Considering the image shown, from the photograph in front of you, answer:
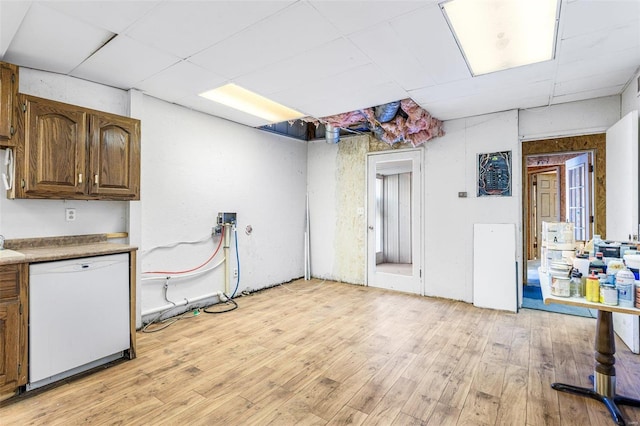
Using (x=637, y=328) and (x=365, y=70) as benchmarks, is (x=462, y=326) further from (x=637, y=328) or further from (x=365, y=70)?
(x=365, y=70)

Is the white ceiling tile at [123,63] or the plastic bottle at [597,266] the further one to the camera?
the white ceiling tile at [123,63]

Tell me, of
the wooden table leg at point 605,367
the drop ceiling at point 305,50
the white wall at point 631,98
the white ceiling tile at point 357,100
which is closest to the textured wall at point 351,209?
the white ceiling tile at point 357,100

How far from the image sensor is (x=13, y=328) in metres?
→ 2.05

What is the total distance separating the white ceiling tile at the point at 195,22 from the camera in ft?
6.30

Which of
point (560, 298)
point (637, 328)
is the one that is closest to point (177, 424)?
point (560, 298)

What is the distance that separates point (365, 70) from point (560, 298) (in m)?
2.28

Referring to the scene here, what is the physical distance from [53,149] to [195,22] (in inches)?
61.5

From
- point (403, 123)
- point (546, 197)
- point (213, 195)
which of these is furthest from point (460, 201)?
point (546, 197)

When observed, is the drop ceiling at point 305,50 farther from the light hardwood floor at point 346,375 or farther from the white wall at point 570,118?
the light hardwood floor at point 346,375

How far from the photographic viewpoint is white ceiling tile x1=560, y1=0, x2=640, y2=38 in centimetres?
192

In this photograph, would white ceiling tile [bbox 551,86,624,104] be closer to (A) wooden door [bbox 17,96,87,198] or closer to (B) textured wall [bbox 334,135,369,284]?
(B) textured wall [bbox 334,135,369,284]

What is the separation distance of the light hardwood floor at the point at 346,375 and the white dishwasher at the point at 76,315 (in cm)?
15

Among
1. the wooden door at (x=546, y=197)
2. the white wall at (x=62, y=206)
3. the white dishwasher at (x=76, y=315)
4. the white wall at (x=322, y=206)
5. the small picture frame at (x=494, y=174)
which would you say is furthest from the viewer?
the wooden door at (x=546, y=197)

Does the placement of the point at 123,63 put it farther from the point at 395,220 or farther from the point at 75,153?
the point at 395,220
